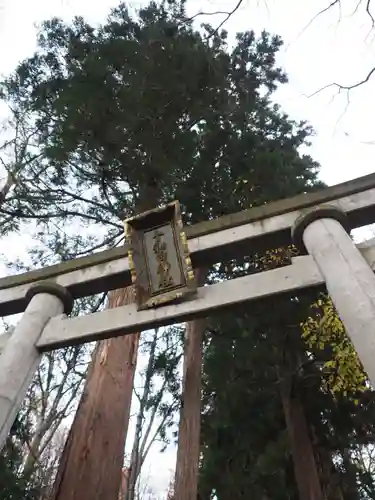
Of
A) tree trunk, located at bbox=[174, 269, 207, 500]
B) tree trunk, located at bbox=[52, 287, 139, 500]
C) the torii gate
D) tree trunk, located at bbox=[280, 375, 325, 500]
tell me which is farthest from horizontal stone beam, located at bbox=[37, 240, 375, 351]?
tree trunk, located at bbox=[280, 375, 325, 500]

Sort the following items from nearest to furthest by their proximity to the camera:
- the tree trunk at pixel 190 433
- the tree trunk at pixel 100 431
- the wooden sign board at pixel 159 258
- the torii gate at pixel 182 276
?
the torii gate at pixel 182 276
the wooden sign board at pixel 159 258
the tree trunk at pixel 100 431
the tree trunk at pixel 190 433

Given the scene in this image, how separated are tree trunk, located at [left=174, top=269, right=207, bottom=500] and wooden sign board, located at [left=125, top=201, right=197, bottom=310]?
109 inches

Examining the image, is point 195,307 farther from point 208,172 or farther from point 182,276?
point 208,172

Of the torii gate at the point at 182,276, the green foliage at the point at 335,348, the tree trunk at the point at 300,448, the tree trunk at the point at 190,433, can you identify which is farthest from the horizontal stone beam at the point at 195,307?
the tree trunk at the point at 300,448

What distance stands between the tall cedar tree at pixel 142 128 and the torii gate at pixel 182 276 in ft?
8.26

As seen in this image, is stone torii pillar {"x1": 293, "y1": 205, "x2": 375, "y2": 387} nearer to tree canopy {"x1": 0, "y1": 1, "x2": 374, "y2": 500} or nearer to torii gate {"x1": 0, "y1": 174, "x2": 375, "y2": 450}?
torii gate {"x1": 0, "y1": 174, "x2": 375, "y2": 450}

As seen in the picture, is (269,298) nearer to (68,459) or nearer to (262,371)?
(68,459)

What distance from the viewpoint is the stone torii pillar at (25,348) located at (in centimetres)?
225

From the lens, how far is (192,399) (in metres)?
4.99

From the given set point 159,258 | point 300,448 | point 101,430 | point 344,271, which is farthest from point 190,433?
point 344,271

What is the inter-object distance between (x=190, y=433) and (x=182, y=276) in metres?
2.93

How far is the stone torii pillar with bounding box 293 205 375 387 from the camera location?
1.86m

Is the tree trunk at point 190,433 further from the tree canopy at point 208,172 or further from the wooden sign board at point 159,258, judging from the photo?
the wooden sign board at point 159,258

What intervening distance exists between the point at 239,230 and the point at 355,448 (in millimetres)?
5946
